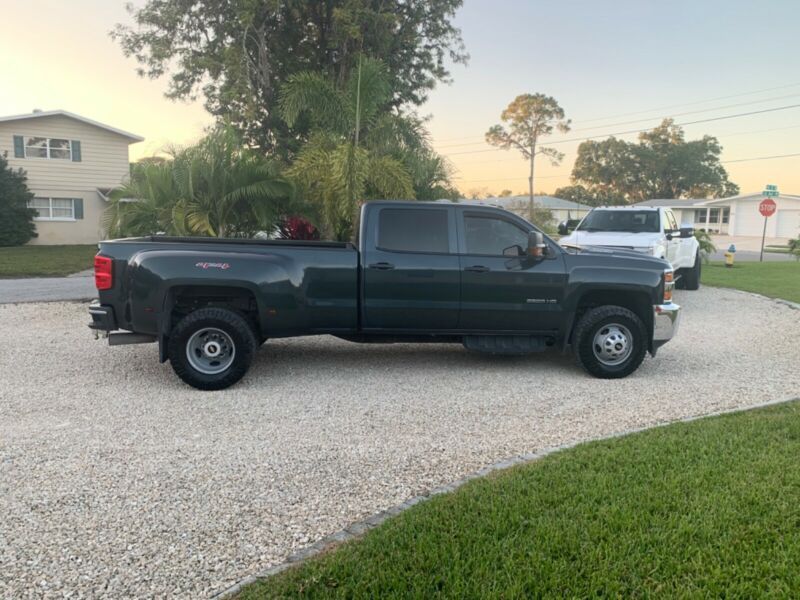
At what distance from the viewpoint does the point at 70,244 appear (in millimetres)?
27469

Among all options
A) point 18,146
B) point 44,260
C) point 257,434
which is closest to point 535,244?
point 257,434

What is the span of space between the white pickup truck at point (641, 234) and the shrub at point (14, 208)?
2231 cm

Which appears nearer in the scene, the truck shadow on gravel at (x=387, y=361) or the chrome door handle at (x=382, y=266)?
the chrome door handle at (x=382, y=266)

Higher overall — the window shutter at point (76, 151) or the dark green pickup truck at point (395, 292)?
the window shutter at point (76, 151)

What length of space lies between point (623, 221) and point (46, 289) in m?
12.5

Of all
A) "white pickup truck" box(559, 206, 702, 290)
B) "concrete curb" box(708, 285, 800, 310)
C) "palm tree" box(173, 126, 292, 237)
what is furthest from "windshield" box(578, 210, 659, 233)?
"palm tree" box(173, 126, 292, 237)

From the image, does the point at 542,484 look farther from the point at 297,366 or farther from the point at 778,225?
the point at 778,225

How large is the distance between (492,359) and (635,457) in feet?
11.5

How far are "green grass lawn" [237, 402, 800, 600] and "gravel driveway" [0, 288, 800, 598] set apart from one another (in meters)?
0.45

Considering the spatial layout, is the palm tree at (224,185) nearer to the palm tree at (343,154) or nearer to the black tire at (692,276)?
the palm tree at (343,154)

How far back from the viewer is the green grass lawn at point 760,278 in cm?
1490

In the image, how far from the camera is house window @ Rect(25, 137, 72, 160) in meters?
26.6

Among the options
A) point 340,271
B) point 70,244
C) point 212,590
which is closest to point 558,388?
point 340,271

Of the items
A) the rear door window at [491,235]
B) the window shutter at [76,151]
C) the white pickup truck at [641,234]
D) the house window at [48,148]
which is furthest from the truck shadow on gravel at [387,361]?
the house window at [48,148]
